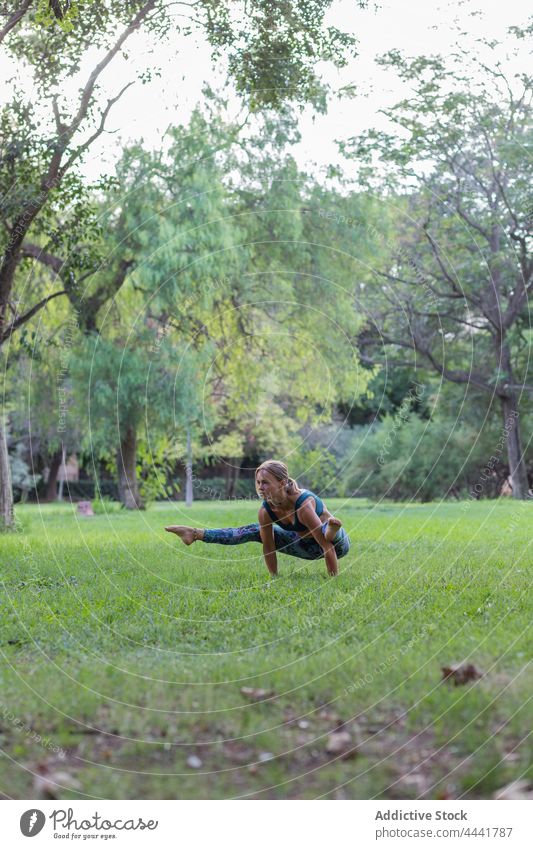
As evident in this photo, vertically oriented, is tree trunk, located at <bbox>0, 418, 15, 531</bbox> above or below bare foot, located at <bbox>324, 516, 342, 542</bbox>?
below

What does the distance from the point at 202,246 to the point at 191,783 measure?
18.6 m

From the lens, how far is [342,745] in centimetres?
432

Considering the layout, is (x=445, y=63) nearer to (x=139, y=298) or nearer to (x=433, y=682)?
(x=139, y=298)

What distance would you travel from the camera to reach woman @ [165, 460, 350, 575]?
8828mm

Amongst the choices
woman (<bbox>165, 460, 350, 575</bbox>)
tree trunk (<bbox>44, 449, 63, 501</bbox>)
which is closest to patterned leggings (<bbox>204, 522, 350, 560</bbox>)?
woman (<bbox>165, 460, 350, 575</bbox>)

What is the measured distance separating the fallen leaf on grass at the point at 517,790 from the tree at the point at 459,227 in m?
15.3

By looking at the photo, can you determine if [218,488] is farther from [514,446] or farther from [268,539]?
[268,539]

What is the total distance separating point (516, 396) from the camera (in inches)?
1107

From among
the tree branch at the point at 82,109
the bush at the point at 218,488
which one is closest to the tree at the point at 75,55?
the tree branch at the point at 82,109

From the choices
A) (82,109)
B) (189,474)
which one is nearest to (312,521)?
(82,109)

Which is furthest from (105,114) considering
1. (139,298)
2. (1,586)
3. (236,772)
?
(236,772)

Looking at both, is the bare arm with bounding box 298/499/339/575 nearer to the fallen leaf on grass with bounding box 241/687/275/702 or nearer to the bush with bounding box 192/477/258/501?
the fallen leaf on grass with bounding box 241/687/275/702

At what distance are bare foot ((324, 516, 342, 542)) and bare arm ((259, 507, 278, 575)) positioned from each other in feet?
2.06

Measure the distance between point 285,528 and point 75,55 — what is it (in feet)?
27.4
